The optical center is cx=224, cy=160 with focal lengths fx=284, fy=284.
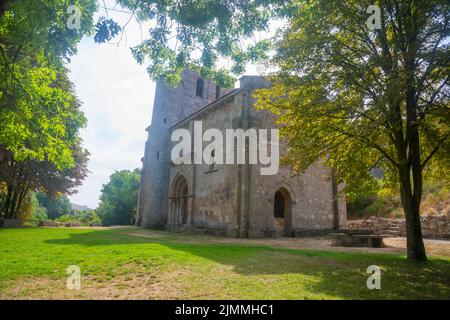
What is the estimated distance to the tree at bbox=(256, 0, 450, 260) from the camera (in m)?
7.58

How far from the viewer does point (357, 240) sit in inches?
513

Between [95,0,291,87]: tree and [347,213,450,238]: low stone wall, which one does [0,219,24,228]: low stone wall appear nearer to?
[95,0,291,87]: tree

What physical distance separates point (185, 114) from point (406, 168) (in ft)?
74.5

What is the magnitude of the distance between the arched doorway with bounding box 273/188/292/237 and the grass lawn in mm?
8986

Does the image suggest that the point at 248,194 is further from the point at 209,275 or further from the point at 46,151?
the point at 209,275

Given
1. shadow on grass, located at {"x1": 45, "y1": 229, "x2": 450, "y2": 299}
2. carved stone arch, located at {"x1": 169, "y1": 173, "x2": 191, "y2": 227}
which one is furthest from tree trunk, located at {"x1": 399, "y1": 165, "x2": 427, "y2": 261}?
carved stone arch, located at {"x1": 169, "y1": 173, "x2": 191, "y2": 227}

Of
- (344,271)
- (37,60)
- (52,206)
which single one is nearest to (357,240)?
(344,271)

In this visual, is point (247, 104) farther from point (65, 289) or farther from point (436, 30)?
point (65, 289)

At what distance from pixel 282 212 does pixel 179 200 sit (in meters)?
9.90

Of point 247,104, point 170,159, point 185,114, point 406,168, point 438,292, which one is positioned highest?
point 185,114

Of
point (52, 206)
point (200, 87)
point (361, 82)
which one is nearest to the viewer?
point (361, 82)

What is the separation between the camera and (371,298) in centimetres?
490
